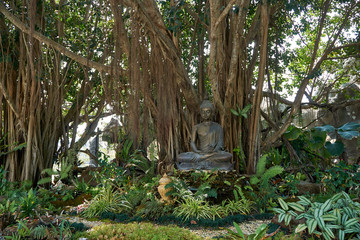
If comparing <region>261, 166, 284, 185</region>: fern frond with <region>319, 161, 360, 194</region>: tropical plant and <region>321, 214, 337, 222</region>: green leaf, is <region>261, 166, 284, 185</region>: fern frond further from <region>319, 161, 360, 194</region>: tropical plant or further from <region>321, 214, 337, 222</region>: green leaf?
<region>321, 214, 337, 222</region>: green leaf

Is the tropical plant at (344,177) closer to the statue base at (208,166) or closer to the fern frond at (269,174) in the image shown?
the fern frond at (269,174)

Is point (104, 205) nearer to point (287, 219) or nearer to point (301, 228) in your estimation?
point (287, 219)

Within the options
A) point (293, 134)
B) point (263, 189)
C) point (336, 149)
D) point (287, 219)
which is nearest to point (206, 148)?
point (263, 189)

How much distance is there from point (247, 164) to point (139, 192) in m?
1.89

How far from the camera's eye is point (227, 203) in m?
4.27

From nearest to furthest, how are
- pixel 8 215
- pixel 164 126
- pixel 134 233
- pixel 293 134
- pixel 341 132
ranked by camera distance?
pixel 134 233 → pixel 8 215 → pixel 341 132 → pixel 164 126 → pixel 293 134

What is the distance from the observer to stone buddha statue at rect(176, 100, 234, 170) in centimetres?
504

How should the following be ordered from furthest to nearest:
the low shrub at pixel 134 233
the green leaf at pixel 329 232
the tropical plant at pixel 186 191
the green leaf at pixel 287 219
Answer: the tropical plant at pixel 186 191 → the low shrub at pixel 134 233 → the green leaf at pixel 287 219 → the green leaf at pixel 329 232

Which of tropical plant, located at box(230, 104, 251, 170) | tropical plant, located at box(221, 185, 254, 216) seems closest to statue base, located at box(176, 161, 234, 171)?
tropical plant, located at box(230, 104, 251, 170)

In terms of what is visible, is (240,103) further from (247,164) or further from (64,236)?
(64,236)

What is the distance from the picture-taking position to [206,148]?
212 inches

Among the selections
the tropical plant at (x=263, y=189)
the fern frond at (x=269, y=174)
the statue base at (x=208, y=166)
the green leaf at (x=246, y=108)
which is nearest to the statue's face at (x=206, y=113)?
the green leaf at (x=246, y=108)

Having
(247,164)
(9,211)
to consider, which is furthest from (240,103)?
(9,211)

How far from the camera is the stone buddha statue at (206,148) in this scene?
16.5ft
